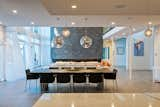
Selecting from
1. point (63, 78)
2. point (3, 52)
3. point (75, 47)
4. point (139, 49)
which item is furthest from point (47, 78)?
point (139, 49)

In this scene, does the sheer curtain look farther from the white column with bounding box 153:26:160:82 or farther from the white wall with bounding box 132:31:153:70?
the white wall with bounding box 132:31:153:70

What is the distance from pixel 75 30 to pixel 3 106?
11.0 metres

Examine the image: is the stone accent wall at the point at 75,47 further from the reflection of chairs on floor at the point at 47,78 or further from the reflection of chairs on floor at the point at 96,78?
the reflection of chairs on floor at the point at 47,78

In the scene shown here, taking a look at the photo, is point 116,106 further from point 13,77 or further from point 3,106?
point 13,77

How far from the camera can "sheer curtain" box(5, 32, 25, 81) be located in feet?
38.7

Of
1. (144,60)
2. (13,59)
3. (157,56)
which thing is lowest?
(144,60)

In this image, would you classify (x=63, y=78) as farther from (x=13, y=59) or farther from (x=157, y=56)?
(x=157, y=56)

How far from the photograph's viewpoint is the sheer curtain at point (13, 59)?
11805 millimetres

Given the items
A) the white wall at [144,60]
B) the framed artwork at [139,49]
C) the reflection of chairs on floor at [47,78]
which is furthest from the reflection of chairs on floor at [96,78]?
the framed artwork at [139,49]

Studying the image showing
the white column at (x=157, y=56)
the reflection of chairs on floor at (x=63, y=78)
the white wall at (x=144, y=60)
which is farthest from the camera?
the white wall at (x=144, y=60)

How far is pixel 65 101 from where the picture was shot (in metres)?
2.11

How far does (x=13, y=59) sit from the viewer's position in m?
12.2

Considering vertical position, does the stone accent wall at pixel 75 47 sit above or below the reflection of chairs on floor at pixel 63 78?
above

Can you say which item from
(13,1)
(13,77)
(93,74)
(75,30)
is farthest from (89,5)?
(75,30)
